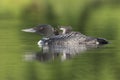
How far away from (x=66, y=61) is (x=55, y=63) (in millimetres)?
417

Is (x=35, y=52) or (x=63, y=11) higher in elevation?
(x=63, y=11)

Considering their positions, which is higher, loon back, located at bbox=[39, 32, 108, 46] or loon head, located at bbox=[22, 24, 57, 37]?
loon head, located at bbox=[22, 24, 57, 37]

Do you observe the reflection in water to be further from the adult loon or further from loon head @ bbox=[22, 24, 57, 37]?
loon head @ bbox=[22, 24, 57, 37]

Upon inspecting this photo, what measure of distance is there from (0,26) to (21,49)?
7504mm

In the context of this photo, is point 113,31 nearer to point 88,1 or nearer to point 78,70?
point 78,70

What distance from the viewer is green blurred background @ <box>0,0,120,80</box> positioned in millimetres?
13375

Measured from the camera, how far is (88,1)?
128ft

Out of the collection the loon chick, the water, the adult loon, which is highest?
the loon chick

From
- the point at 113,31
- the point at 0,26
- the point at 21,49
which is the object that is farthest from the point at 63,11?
the point at 21,49

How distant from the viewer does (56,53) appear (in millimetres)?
16219

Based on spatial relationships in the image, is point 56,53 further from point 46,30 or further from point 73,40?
point 46,30

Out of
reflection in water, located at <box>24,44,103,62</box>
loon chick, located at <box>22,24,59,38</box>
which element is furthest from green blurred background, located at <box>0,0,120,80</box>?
loon chick, located at <box>22,24,59,38</box>

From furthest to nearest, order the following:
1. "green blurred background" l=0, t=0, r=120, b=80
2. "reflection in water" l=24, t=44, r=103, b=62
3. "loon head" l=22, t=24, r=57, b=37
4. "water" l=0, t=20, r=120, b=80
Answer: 1. "loon head" l=22, t=24, r=57, b=37
2. "reflection in water" l=24, t=44, r=103, b=62
3. "green blurred background" l=0, t=0, r=120, b=80
4. "water" l=0, t=20, r=120, b=80

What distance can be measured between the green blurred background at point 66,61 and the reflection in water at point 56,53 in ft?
0.77
